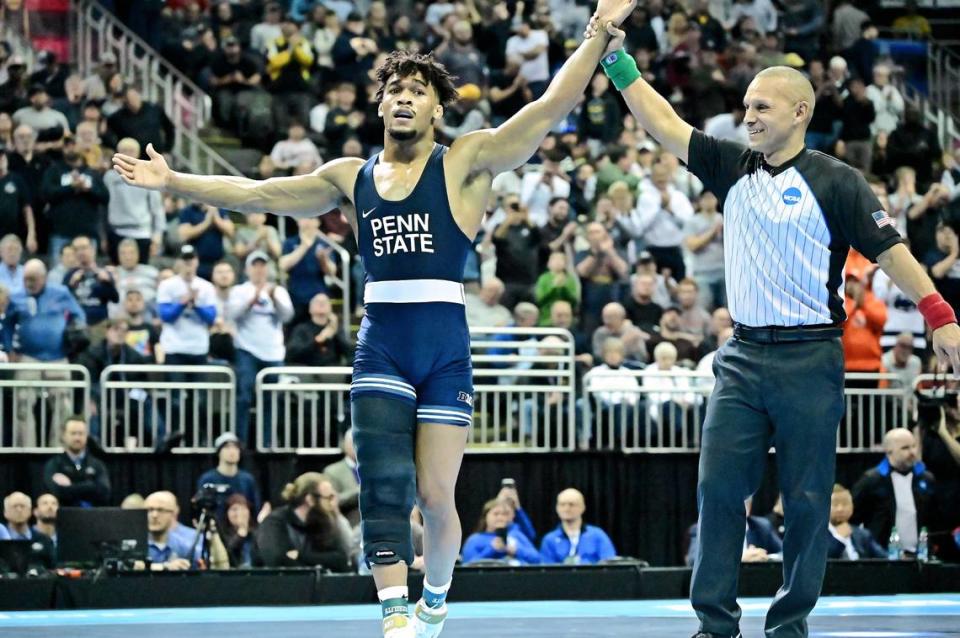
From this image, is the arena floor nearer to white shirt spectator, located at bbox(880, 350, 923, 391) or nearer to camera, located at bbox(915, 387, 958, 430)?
camera, located at bbox(915, 387, 958, 430)

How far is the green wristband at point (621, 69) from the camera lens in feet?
23.4

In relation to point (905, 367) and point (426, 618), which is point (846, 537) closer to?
point (905, 367)

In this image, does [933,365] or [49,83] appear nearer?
[933,365]

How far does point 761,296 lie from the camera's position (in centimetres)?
666

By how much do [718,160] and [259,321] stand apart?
25.9 feet

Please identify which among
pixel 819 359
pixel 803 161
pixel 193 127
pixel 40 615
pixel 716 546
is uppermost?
pixel 193 127

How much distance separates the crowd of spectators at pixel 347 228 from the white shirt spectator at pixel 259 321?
0.7 inches

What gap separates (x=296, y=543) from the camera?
12344 mm

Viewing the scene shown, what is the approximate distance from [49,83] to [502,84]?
5034 millimetres

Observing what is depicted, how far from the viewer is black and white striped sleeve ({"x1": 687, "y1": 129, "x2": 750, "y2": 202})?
6.90 meters

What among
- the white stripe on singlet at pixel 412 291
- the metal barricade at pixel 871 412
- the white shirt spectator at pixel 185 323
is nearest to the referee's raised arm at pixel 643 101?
the white stripe on singlet at pixel 412 291

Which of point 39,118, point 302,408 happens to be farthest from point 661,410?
point 39,118

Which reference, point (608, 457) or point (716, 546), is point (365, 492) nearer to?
point (716, 546)

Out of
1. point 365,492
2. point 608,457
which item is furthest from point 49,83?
point 365,492
